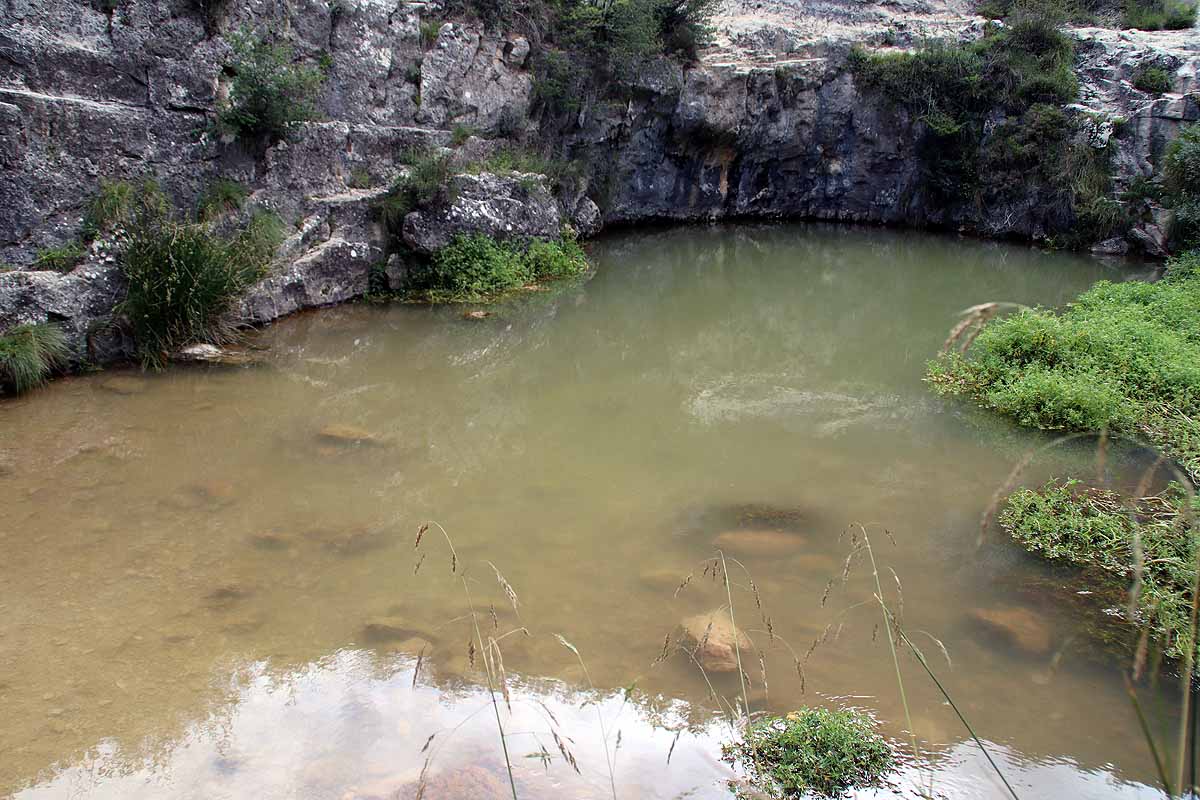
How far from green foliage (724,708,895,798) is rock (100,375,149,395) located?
21.7 feet

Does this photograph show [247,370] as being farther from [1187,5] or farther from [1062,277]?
[1187,5]

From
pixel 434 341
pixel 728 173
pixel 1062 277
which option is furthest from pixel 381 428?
pixel 728 173

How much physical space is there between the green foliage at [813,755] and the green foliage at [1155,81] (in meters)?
17.4

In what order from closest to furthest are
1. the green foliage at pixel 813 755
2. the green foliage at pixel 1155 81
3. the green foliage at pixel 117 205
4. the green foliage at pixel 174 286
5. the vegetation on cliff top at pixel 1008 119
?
1. the green foliage at pixel 813 755
2. the green foliage at pixel 174 286
3. the green foliage at pixel 117 205
4. the green foliage at pixel 1155 81
5. the vegetation on cliff top at pixel 1008 119

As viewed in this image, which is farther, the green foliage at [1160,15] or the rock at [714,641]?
the green foliage at [1160,15]

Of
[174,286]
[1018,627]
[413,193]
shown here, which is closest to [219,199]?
→ [174,286]

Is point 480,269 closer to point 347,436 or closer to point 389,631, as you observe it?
point 347,436

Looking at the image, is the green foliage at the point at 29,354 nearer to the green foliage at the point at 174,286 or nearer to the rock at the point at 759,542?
→ the green foliage at the point at 174,286

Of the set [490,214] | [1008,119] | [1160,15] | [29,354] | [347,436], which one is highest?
[1160,15]

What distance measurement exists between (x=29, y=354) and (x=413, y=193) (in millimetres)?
5479

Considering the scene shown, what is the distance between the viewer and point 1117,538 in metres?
5.25

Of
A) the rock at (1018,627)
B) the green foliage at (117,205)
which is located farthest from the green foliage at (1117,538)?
the green foliage at (117,205)

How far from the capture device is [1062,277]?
14.1 meters

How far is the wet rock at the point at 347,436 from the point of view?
6910 mm
